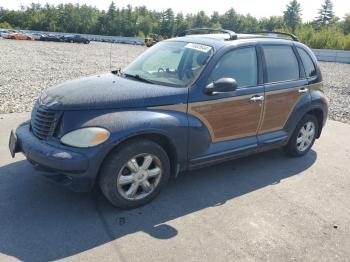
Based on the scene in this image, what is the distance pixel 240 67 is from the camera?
4742mm

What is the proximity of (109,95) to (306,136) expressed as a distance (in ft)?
11.4

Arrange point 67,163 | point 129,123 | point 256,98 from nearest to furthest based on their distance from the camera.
Result: point 67,163 < point 129,123 < point 256,98

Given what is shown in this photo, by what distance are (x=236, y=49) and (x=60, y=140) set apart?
2.45 metres

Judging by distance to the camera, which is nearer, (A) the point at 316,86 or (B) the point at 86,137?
(B) the point at 86,137

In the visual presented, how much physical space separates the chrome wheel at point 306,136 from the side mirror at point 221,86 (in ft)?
6.76

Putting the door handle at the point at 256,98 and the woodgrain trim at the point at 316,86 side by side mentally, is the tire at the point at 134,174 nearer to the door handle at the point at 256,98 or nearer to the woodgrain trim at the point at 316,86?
the door handle at the point at 256,98

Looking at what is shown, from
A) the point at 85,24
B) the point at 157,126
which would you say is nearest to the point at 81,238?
the point at 157,126

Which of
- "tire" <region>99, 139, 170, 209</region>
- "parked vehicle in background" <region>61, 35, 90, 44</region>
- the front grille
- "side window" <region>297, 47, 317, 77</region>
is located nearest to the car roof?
"side window" <region>297, 47, 317, 77</region>

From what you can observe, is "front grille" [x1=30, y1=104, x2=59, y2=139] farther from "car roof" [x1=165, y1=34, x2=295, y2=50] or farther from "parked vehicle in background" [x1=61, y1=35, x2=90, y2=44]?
"parked vehicle in background" [x1=61, y1=35, x2=90, y2=44]

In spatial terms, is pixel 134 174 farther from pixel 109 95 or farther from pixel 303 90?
pixel 303 90

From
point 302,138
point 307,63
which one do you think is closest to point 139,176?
point 302,138

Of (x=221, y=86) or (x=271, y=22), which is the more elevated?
(x=271, y=22)

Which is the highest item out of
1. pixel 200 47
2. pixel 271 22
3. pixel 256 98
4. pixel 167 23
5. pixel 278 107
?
pixel 271 22

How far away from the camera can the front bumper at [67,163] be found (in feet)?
11.6
